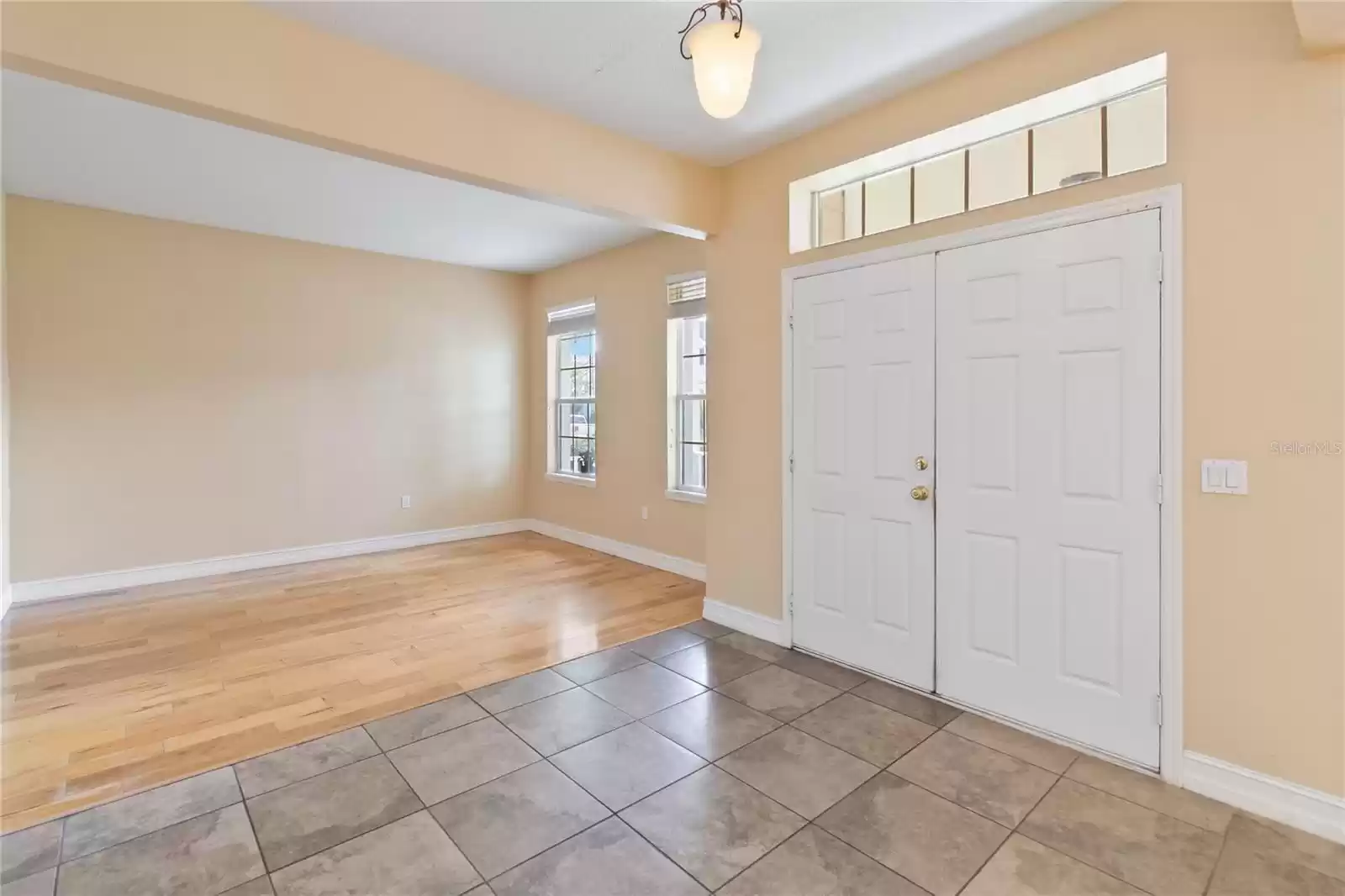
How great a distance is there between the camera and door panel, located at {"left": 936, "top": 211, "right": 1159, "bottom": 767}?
2.34 m

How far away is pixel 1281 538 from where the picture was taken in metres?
2.07

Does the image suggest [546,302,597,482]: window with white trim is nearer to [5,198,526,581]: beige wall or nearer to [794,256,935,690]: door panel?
[5,198,526,581]: beige wall

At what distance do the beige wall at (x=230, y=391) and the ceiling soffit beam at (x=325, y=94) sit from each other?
340 centimetres

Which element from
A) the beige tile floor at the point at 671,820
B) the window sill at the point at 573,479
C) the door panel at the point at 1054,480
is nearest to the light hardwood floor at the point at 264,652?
the beige tile floor at the point at 671,820

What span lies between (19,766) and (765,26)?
13.2ft

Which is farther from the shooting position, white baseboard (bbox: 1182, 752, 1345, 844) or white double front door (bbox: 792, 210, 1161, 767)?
white double front door (bbox: 792, 210, 1161, 767)

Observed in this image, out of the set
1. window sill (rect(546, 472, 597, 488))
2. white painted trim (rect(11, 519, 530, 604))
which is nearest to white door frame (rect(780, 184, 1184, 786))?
window sill (rect(546, 472, 597, 488))

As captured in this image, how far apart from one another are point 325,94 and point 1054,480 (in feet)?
10.8

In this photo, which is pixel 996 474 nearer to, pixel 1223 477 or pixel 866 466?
pixel 866 466

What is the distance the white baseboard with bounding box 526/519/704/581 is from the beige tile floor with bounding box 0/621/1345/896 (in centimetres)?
238

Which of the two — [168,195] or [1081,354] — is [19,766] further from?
[1081,354]

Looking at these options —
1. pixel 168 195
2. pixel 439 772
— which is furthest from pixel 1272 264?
pixel 168 195

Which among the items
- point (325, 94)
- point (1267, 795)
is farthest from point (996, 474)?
point (325, 94)

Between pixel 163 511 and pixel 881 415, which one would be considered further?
pixel 163 511
